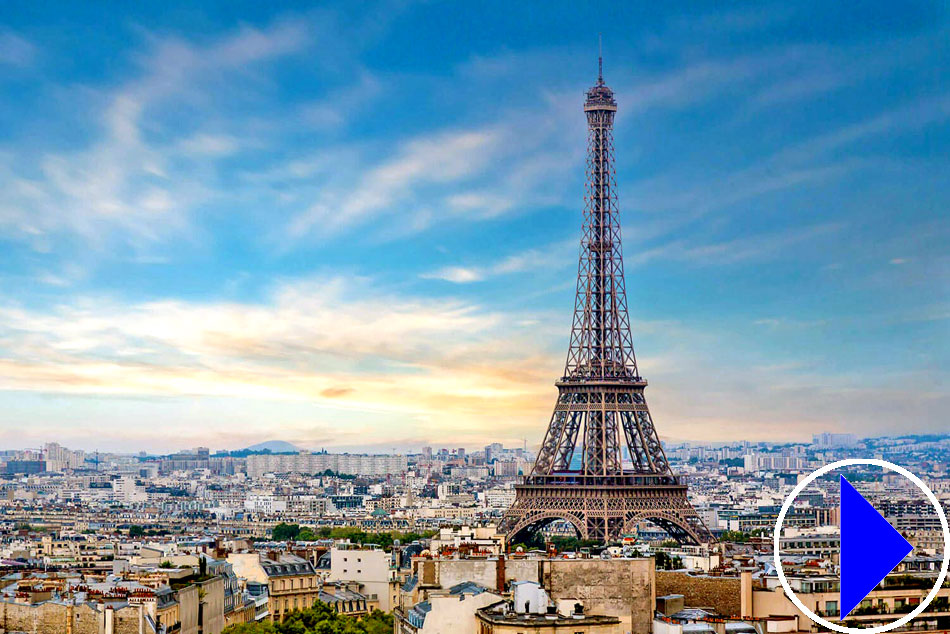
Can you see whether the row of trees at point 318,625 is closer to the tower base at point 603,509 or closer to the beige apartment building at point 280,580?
the beige apartment building at point 280,580

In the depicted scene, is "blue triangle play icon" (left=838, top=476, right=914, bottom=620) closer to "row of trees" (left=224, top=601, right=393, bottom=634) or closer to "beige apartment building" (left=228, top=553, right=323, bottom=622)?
"row of trees" (left=224, top=601, right=393, bottom=634)

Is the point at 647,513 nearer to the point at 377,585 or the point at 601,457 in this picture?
the point at 601,457

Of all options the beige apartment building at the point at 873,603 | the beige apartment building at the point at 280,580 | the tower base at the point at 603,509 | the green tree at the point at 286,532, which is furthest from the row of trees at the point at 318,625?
the green tree at the point at 286,532

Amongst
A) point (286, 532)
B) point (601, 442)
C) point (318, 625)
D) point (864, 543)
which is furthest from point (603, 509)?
point (864, 543)

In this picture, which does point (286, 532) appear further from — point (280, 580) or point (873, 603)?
point (873, 603)

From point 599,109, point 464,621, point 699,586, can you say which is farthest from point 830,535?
point 464,621
